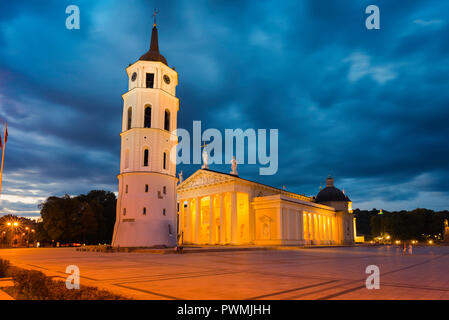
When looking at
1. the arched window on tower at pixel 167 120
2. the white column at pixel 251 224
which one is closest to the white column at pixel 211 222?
the white column at pixel 251 224

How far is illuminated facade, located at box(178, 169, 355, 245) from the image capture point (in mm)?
62188

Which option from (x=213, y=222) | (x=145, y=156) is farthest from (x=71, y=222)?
(x=145, y=156)

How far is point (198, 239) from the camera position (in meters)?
67.9

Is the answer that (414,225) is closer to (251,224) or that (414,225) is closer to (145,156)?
(251,224)

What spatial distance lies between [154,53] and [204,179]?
31.6m

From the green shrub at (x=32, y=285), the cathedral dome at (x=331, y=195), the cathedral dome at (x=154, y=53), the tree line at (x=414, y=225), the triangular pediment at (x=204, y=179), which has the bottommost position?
the tree line at (x=414, y=225)

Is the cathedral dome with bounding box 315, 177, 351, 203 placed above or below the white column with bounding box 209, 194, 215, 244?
above

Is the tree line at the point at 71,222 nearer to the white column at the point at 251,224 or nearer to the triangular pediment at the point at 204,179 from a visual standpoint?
the triangular pediment at the point at 204,179

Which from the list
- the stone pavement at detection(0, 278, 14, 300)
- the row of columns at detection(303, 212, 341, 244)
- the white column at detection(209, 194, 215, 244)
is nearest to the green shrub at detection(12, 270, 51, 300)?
the stone pavement at detection(0, 278, 14, 300)

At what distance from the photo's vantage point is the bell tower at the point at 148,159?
38719mm

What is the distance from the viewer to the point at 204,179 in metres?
69.4

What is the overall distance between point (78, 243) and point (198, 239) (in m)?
26.1

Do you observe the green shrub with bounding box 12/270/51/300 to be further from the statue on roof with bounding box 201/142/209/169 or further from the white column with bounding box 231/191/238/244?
the statue on roof with bounding box 201/142/209/169
